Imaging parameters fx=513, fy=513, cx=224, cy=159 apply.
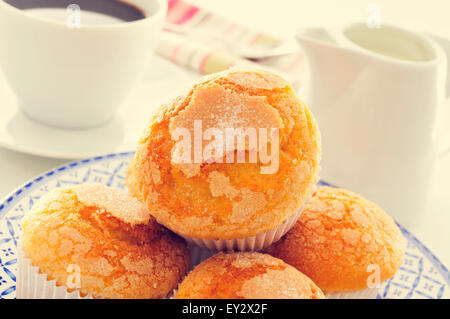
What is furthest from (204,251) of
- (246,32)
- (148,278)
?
(246,32)

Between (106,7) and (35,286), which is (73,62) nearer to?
(106,7)

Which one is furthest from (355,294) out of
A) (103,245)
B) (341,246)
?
(103,245)

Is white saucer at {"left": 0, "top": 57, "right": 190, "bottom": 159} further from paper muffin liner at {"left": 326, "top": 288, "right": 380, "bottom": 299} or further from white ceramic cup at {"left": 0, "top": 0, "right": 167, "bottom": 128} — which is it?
paper muffin liner at {"left": 326, "top": 288, "right": 380, "bottom": 299}

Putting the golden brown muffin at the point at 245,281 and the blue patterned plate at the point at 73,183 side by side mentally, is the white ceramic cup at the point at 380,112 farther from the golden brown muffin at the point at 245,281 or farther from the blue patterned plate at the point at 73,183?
the golden brown muffin at the point at 245,281

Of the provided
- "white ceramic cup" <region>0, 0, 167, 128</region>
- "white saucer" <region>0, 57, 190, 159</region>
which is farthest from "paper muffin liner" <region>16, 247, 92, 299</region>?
"white ceramic cup" <region>0, 0, 167, 128</region>
